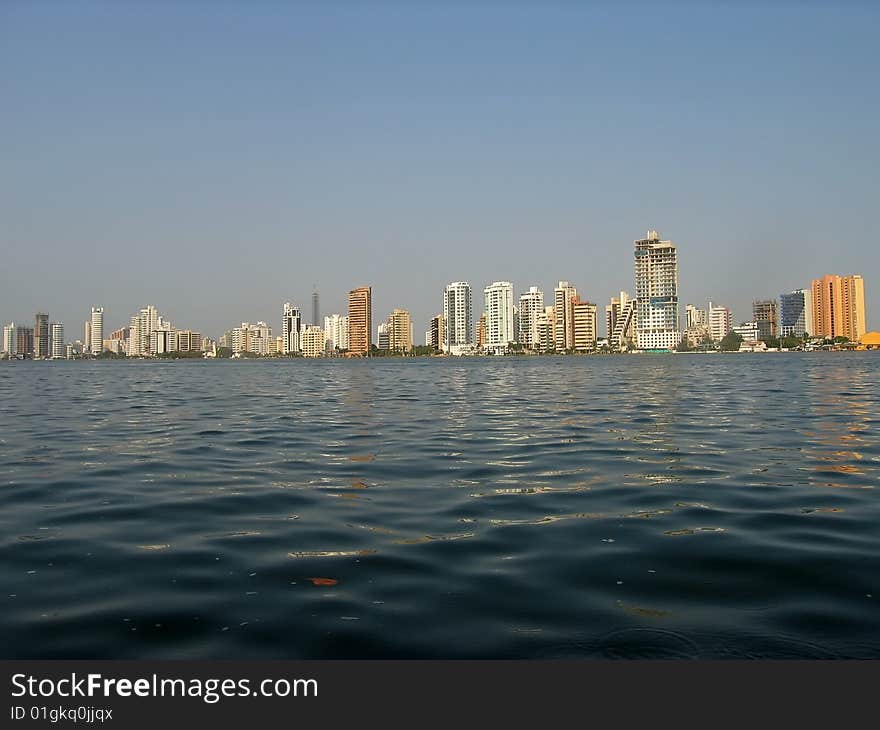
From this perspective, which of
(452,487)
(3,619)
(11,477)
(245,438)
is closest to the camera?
(3,619)

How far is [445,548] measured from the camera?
7.09 meters

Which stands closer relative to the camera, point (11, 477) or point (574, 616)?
point (574, 616)

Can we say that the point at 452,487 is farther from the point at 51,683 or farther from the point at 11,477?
the point at 11,477

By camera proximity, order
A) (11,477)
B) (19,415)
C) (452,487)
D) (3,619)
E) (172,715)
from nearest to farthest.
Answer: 1. (172,715)
2. (3,619)
3. (452,487)
4. (11,477)
5. (19,415)

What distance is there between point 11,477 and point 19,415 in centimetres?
1522

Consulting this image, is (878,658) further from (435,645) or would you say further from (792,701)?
(435,645)

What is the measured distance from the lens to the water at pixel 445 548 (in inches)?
A: 190

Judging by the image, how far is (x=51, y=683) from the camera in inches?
163

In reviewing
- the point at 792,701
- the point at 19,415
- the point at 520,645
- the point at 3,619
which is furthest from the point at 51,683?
the point at 19,415

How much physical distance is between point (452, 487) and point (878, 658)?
21.6 feet

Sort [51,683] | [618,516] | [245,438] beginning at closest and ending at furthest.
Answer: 1. [51,683]
2. [618,516]
3. [245,438]

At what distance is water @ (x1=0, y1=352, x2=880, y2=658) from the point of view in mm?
4828

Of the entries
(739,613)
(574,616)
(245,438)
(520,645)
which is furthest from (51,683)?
(245,438)

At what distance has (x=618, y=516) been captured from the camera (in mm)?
8469
